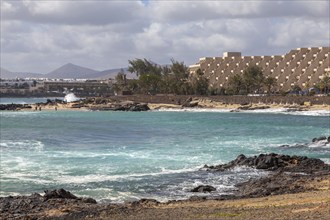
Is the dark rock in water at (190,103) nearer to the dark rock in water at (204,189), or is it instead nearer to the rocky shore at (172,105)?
the rocky shore at (172,105)

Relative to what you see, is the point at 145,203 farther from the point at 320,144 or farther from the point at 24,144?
the point at 24,144

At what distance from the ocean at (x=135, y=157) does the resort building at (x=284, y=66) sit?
85.2m

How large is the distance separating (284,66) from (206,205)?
461ft

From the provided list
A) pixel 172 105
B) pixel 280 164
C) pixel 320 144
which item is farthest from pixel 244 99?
pixel 280 164

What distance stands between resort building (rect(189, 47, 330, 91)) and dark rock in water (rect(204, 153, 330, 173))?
108082 mm

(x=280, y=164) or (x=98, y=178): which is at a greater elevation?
(x=280, y=164)

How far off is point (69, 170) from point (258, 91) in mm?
114144

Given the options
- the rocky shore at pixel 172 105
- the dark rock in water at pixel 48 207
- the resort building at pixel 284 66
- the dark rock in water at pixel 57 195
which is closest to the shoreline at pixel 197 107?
the rocky shore at pixel 172 105

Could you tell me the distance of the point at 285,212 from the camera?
14.6 metres

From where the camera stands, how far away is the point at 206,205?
57.6ft

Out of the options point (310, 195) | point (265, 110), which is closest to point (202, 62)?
point (265, 110)

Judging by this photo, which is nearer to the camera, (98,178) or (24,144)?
(98,178)

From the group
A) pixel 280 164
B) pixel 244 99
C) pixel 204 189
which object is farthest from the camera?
pixel 244 99

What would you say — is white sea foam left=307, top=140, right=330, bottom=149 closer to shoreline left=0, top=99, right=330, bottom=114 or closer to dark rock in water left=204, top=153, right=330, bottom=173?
dark rock in water left=204, top=153, right=330, bottom=173
